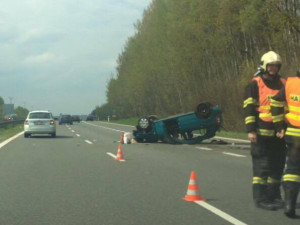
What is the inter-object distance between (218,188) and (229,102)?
2188cm

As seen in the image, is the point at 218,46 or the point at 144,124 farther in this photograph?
the point at 218,46

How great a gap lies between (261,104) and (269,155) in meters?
0.66

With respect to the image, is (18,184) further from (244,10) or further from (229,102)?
(229,102)

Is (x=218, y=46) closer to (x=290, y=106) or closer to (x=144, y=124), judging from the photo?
(x=144, y=124)

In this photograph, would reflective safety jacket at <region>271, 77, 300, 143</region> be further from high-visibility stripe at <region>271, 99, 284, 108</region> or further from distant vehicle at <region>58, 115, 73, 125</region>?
distant vehicle at <region>58, 115, 73, 125</region>

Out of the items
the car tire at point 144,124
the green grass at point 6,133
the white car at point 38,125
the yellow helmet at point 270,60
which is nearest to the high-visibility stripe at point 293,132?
the yellow helmet at point 270,60

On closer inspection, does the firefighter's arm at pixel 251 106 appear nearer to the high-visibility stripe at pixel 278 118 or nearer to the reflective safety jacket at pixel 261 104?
the reflective safety jacket at pixel 261 104

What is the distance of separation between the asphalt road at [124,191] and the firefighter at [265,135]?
0.31 meters

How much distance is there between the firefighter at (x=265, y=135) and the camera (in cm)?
666

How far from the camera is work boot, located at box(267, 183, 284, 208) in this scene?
6.79 m

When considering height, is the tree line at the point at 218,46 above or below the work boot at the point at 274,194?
above

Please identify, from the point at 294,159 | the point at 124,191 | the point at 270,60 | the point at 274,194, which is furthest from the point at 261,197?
the point at 124,191

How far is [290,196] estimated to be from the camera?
6.10m

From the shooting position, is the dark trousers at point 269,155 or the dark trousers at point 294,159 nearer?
the dark trousers at point 294,159
